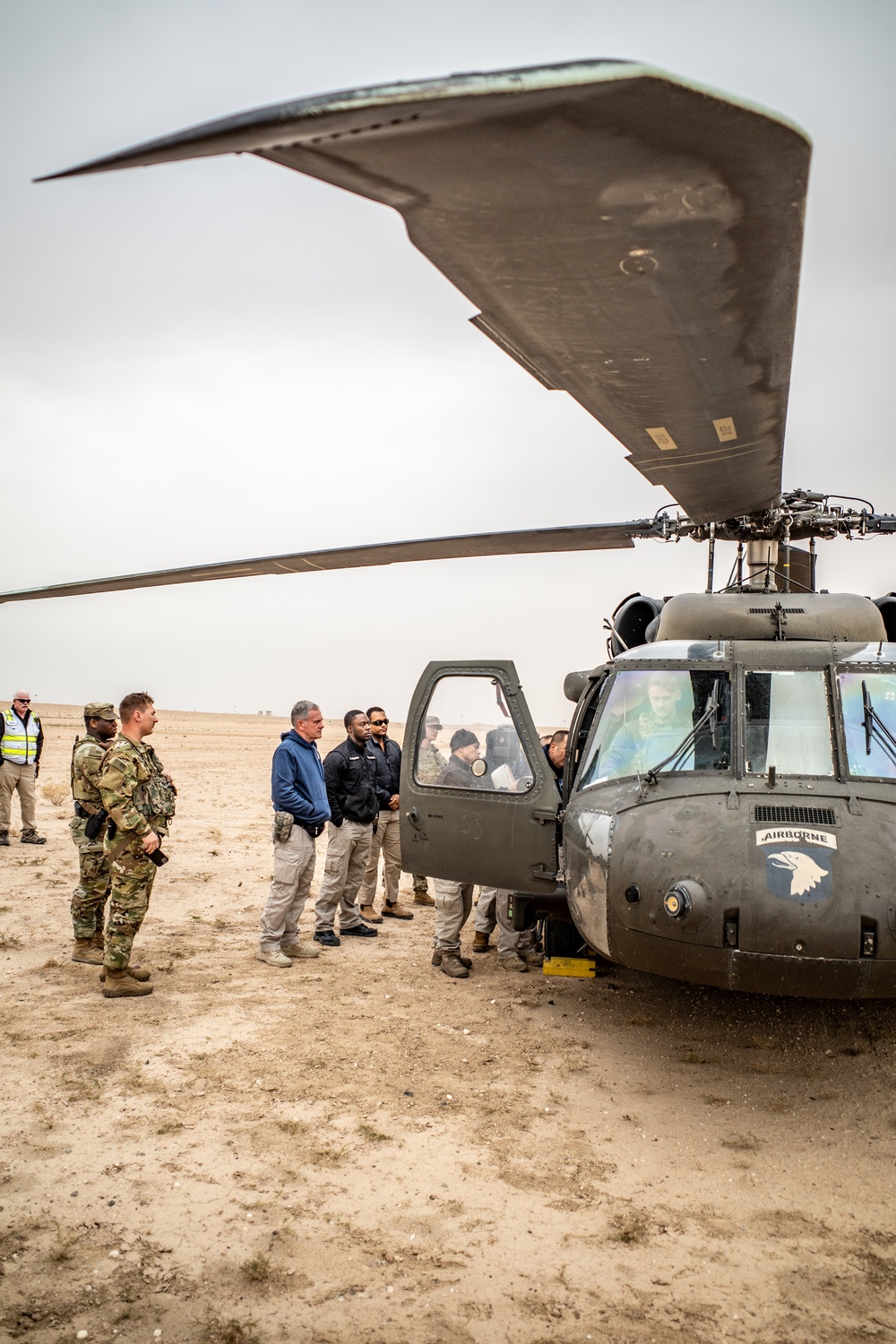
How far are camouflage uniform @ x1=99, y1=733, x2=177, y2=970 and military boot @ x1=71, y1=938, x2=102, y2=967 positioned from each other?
77 cm

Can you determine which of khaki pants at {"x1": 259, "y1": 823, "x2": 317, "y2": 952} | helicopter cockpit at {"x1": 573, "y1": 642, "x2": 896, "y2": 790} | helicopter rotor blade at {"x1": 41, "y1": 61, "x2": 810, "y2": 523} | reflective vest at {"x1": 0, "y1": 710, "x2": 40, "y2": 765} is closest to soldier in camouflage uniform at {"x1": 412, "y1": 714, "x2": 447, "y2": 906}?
helicopter cockpit at {"x1": 573, "y1": 642, "x2": 896, "y2": 790}

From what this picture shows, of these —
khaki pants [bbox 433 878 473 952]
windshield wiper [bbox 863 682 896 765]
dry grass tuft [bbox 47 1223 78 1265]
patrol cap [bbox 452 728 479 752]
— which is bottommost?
dry grass tuft [bbox 47 1223 78 1265]

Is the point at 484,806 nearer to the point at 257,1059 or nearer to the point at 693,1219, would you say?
the point at 257,1059

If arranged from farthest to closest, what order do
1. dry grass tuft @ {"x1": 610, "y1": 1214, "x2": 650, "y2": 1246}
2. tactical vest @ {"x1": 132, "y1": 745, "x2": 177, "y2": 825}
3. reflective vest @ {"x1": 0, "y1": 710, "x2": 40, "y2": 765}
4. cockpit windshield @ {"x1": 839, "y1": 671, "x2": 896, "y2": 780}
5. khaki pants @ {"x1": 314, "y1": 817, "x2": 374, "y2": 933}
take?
reflective vest @ {"x1": 0, "y1": 710, "x2": 40, "y2": 765} → khaki pants @ {"x1": 314, "y1": 817, "x2": 374, "y2": 933} → tactical vest @ {"x1": 132, "y1": 745, "x2": 177, "y2": 825} → cockpit windshield @ {"x1": 839, "y1": 671, "x2": 896, "y2": 780} → dry grass tuft @ {"x1": 610, "y1": 1214, "x2": 650, "y2": 1246}

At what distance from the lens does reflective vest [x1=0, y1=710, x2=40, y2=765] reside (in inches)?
426

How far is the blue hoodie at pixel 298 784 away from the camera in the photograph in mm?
6711

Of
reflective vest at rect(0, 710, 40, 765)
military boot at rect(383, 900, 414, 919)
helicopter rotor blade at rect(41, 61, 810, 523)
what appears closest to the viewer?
helicopter rotor blade at rect(41, 61, 810, 523)

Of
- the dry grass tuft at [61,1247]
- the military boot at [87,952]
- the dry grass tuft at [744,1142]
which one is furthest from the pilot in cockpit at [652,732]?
the military boot at [87,952]

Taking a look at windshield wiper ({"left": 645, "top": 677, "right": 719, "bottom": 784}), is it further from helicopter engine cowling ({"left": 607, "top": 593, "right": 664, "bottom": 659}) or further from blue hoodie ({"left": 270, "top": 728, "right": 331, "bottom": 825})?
blue hoodie ({"left": 270, "top": 728, "right": 331, "bottom": 825})

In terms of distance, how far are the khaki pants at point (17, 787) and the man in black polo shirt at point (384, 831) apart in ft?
15.8

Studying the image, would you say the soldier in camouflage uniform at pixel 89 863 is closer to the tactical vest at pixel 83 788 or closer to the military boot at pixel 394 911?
the tactical vest at pixel 83 788

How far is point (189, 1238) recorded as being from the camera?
3211 millimetres

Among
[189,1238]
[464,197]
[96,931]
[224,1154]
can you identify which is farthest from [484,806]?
[464,197]

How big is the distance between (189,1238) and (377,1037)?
207 centimetres
